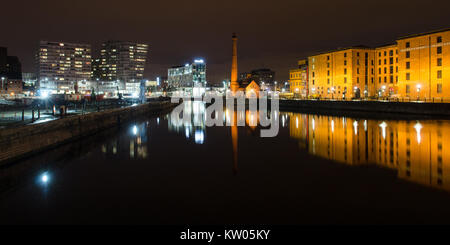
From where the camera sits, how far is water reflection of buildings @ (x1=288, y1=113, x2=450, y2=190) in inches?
536

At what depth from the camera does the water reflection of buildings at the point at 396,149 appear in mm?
13625

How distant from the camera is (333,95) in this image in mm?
75438

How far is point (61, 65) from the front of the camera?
554 ft

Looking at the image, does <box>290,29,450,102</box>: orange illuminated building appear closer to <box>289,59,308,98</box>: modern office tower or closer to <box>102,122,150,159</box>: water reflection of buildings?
<box>289,59,308,98</box>: modern office tower

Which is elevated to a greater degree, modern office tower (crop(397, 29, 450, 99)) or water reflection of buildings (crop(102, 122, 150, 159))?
modern office tower (crop(397, 29, 450, 99))

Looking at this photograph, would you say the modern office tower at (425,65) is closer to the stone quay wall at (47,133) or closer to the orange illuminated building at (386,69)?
the orange illuminated building at (386,69)

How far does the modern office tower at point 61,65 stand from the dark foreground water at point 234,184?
15839 centimetres

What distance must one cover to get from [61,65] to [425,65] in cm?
16338

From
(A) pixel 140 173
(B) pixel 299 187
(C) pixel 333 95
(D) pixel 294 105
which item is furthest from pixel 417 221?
(C) pixel 333 95

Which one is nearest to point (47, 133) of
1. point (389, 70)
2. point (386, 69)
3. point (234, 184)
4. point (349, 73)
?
point (234, 184)

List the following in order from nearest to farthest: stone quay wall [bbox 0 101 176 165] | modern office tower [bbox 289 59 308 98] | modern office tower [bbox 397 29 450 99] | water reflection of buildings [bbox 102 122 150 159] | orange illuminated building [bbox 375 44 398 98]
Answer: stone quay wall [bbox 0 101 176 165] < water reflection of buildings [bbox 102 122 150 159] < modern office tower [bbox 397 29 450 99] < orange illuminated building [bbox 375 44 398 98] < modern office tower [bbox 289 59 308 98]

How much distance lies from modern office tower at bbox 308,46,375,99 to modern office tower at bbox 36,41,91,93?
408 feet

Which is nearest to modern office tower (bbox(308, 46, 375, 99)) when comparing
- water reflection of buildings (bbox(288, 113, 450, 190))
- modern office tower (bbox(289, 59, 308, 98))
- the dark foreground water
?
modern office tower (bbox(289, 59, 308, 98))
